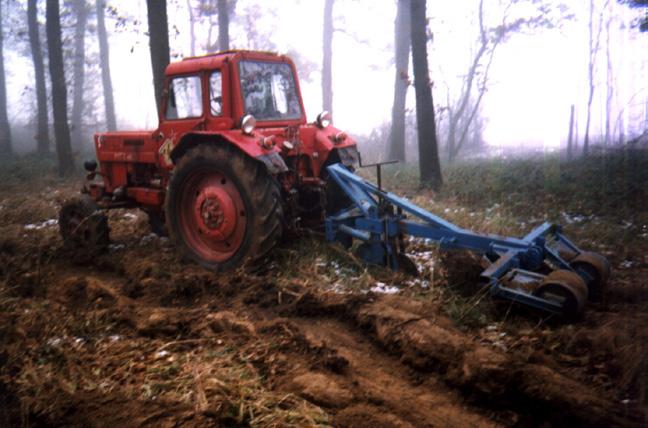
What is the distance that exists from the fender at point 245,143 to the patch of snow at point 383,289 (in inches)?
54.6

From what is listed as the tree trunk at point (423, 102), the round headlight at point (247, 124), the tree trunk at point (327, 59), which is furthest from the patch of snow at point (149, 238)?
the tree trunk at point (327, 59)

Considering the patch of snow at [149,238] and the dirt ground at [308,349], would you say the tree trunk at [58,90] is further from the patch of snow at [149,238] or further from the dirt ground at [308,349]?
the dirt ground at [308,349]

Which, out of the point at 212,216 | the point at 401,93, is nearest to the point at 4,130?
the point at 401,93

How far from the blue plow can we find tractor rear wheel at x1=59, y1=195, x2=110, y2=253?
9.30 feet

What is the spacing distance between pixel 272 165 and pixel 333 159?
1.17 meters

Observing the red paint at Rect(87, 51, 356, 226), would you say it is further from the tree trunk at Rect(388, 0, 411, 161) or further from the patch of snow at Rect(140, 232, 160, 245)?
the tree trunk at Rect(388, 0, 411, 161)

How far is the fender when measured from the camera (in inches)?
195

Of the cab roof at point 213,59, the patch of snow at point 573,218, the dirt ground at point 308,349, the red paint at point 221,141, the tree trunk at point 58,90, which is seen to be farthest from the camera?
the tree trunk at point 58,90

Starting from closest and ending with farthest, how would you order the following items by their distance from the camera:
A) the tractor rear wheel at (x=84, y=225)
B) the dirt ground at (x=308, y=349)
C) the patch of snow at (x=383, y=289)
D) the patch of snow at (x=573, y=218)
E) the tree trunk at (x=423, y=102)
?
the dirt ground at (x=308, y=349), the patch of snow at (x=383, y=289), the tractor rear wheel at (x=84, y=225), the patch of snow at (x=573, y=218), the tree trunk at (x=423, y=102)

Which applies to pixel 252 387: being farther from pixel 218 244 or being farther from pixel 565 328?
pixel 218 244

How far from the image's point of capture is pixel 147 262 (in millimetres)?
5664

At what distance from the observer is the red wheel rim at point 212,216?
539 cm

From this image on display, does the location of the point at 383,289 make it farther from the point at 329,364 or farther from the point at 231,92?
the point at 231,92

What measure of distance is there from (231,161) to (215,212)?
0.65 m
